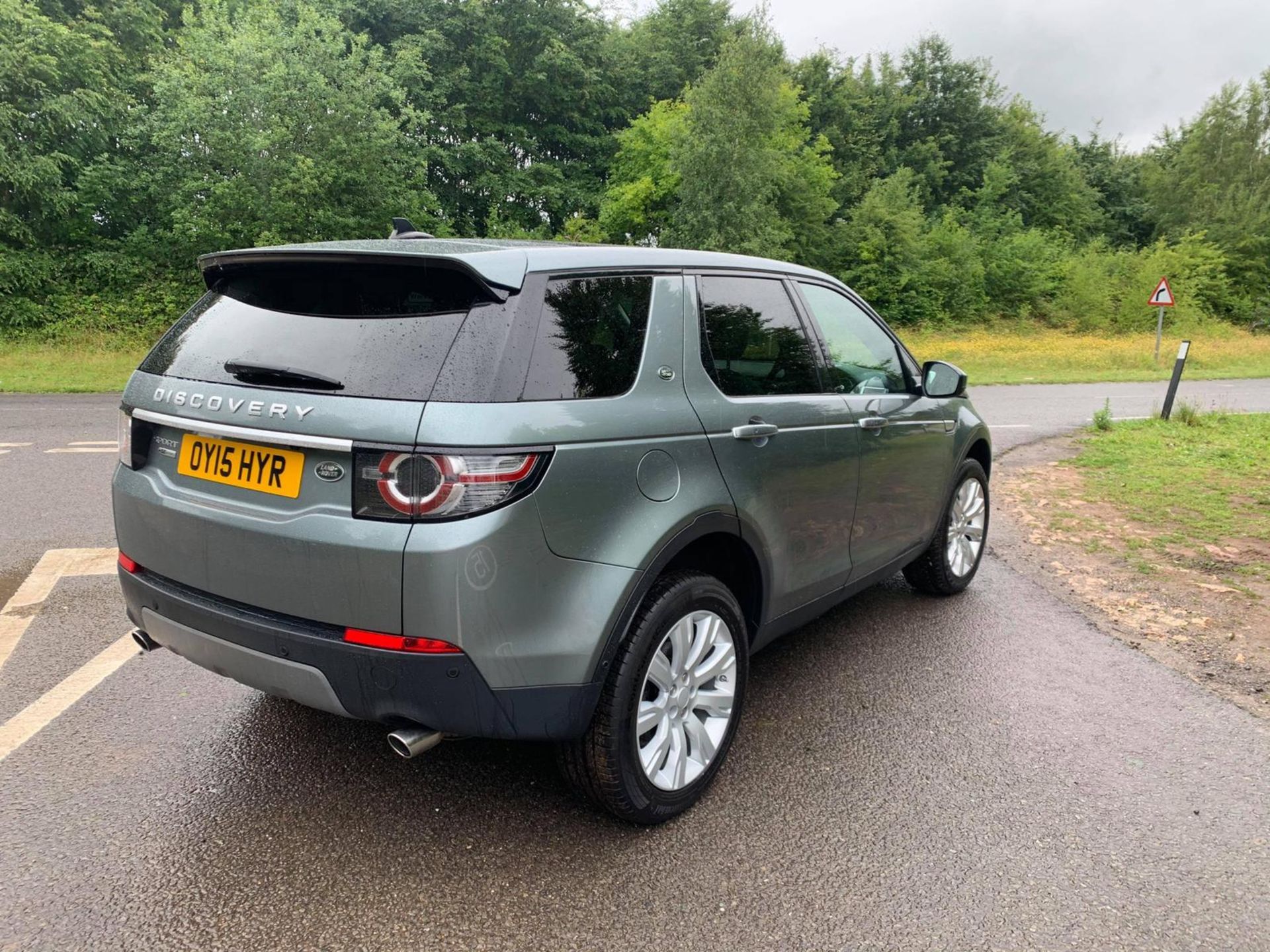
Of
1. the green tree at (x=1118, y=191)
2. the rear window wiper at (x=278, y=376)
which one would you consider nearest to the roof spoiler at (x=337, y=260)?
the rear window wiper at (x=278, y=376)

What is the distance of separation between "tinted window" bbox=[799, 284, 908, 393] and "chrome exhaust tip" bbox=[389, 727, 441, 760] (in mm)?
2060

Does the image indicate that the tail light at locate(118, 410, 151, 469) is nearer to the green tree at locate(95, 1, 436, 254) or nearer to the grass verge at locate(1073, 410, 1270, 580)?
the grass verge at locate(1073, 410, 1270, 580)

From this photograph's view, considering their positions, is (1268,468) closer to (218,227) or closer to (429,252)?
(429,252)

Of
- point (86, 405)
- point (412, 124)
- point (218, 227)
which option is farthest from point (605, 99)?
point (86, 405)

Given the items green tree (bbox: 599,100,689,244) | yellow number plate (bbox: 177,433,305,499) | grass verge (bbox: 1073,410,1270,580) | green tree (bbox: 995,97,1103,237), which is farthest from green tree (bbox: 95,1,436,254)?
green tree (bbox: 995,97,1103,237)

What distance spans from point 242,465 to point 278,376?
27 centimetres

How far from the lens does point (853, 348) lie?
3637mm

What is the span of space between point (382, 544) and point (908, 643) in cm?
289

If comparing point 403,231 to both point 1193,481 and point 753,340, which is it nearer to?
point 753,340

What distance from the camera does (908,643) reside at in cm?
401

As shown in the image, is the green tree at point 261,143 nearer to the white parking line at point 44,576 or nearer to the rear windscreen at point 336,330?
the white parking line at point 44,576

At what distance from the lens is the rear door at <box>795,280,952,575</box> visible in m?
3.46

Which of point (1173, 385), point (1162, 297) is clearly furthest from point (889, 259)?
point (1173, 385)

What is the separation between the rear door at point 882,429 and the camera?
346 centimetres
